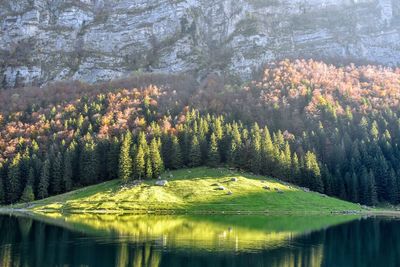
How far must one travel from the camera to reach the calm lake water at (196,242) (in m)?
49.6

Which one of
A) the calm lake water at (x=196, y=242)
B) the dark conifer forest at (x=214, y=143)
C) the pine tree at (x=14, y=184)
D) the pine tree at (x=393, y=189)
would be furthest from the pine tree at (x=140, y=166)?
the pine tree at (x=393, y=189)

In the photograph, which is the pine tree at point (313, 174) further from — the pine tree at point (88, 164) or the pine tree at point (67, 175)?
the pine tree at point (67, 175)

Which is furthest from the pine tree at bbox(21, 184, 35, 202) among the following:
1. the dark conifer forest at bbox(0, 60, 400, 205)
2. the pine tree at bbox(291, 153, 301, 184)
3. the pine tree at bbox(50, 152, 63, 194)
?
the pine tree at bbox(291, 153, 301, 184)

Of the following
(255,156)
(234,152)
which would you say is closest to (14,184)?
(234,152)

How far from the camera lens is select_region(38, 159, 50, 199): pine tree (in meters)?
138

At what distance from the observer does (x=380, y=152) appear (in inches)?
5856

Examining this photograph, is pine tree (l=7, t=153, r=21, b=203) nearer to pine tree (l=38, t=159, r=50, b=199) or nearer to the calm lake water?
pine tree (l=38, t=159, r=50, b=199)

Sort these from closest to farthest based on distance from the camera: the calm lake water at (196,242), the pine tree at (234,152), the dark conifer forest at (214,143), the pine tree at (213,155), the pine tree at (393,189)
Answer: the calm lake water at (196,242), the pine tree at (393,189), the dark conifer forest at (214,143), the pine tree at (213,155), the pine tree at (234,152)

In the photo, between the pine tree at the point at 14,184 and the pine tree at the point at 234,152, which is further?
the pine tree at the point at 234,152

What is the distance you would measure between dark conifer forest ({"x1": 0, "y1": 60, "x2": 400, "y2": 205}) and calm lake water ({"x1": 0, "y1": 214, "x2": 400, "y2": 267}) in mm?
47765

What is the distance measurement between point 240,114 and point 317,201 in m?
74.7

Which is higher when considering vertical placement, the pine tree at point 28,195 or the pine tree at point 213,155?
the pine tree at point 213,155

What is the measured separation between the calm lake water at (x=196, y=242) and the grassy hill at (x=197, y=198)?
1576 centimetres

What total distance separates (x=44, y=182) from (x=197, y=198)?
192 feet
